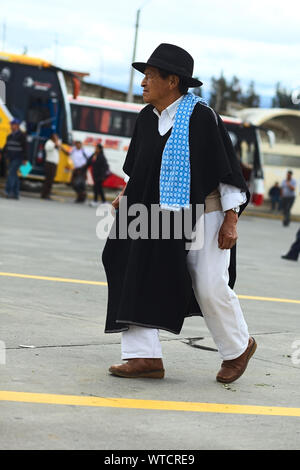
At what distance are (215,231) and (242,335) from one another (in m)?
0.63

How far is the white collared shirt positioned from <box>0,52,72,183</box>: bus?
24.3m

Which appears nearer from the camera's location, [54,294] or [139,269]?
[139,269]

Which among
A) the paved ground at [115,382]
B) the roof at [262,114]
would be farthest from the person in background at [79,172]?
the roof at [262,114]

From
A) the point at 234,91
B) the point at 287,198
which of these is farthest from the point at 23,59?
the point at 234,91

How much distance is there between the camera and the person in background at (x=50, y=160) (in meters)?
27.8

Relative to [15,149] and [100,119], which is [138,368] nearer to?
[15,149]

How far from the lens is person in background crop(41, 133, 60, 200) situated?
27812mm

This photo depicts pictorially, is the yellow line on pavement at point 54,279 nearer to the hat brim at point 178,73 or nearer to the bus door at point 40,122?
the hat brim at point 178,73

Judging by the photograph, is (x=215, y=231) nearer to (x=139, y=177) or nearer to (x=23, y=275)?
(x=139, y=177)

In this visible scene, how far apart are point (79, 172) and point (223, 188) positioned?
23.3 metres

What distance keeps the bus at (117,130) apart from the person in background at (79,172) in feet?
25.2

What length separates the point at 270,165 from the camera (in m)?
49.4
